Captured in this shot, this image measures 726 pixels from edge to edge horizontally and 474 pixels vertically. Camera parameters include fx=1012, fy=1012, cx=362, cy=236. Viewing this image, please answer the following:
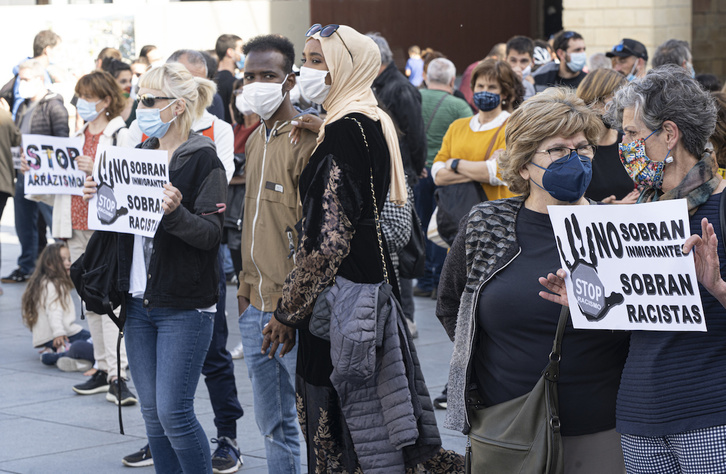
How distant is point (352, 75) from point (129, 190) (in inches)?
53.5

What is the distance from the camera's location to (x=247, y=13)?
21531 mm

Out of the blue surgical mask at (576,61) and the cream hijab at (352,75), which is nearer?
the cream hijab at (352,75)

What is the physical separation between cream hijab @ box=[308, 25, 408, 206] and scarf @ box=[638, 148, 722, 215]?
129 centimetres

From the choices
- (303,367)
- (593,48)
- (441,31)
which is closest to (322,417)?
(303,367)

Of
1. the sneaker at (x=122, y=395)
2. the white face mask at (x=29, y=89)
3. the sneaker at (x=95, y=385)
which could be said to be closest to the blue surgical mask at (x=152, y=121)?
the sneaker at (x=122, y=395)

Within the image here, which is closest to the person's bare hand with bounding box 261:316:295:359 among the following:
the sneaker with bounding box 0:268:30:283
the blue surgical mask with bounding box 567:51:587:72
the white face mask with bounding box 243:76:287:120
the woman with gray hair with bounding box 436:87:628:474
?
the woman with gray hair with bounding box 436:87:628:474

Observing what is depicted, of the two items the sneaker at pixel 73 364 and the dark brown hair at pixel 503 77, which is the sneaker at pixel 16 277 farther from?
the dark brown hair at pixel 503 77

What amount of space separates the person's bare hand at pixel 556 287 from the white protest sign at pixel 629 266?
0.13 feet

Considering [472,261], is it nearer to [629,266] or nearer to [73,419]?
[629,266]

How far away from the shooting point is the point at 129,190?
192 inches

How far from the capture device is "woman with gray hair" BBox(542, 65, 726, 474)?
303cm

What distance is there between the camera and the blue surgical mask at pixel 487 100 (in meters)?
6.81

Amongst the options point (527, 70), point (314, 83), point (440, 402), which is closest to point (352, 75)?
point (314, 83)

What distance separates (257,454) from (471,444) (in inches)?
109
